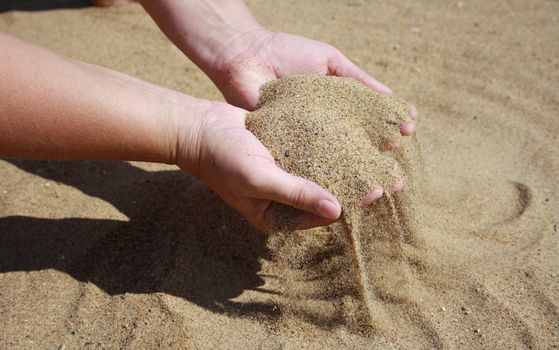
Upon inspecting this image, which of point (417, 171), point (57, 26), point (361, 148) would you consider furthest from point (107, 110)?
point (57, 26)

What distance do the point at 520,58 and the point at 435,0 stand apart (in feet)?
2.96

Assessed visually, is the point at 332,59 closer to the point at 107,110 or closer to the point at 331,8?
the point at 107,110

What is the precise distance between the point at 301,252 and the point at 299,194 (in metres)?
0.40

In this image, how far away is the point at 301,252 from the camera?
1.96 metres

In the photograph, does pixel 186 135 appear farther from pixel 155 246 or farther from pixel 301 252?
pixel 301 252

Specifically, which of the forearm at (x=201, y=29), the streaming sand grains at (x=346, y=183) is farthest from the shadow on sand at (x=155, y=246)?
the forearm at (x=201, y=29)

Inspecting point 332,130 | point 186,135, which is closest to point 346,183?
point 332,130

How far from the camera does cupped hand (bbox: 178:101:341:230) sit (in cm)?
164

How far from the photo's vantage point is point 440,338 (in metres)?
1.73

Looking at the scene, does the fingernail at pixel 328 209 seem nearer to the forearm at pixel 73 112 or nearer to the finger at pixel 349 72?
the forearm at pixel 73 112

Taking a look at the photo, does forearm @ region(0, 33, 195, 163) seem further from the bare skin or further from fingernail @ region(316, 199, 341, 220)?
fingernail @ region(316, 199, 341, 220)

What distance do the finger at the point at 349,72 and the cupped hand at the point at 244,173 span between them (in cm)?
59

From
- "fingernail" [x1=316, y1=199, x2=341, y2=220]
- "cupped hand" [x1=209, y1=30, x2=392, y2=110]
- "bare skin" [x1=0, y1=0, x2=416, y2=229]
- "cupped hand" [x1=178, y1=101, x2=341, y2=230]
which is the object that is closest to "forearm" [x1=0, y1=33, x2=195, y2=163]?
"bare skin" [x1=0, y1=0, x2=416, y2=229]

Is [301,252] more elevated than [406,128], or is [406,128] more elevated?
[406,128]
